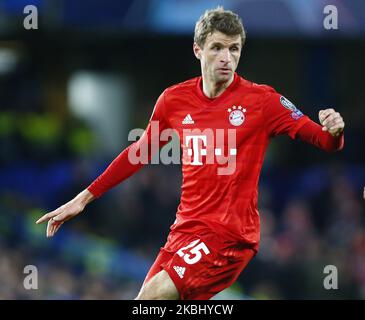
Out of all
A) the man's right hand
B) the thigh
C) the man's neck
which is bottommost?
the thigh

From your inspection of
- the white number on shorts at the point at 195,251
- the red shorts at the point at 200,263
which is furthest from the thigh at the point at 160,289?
the white number on shorts at the point at 195,251

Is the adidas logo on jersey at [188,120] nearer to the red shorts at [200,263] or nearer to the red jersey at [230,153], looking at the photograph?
the red jersey at [230,153]

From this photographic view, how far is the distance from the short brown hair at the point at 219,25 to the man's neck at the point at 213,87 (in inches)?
9.9

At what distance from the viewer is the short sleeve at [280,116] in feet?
22.4

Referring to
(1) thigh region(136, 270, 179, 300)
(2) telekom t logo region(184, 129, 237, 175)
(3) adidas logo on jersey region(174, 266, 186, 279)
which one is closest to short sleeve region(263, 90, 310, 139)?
(2) telekom t logo region(184, 129, 237, 175)

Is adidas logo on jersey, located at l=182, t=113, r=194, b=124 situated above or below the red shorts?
above

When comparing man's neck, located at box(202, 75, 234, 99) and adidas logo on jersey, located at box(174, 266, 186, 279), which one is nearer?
adidas logo on jersey, located at box(174, 266, 186, 279)

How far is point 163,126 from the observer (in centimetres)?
730

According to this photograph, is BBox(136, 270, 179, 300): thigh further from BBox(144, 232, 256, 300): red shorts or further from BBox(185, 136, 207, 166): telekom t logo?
BBox(185, 136, 207, 166): telekom t logo

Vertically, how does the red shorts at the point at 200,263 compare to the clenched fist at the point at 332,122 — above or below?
below

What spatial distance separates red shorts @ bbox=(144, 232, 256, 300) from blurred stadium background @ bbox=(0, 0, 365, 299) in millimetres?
6338

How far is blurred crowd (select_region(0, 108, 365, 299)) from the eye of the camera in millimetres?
14359

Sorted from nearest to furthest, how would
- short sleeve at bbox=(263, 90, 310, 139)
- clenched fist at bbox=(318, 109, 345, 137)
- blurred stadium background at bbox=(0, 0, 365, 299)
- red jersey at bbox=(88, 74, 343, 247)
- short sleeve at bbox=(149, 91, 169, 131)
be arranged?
clenched fist at bbox=(318, 109, 345, 137) → short sleeve at bbox=(263, 90, 310, 139) → red jersey at bbox=(88, 74, 343, 247) → short sleeve at bbox=(149, 91, 169, 131) → blurred stadium background at bbox=(0, 0, 365, 299)

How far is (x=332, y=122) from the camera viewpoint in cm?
648
